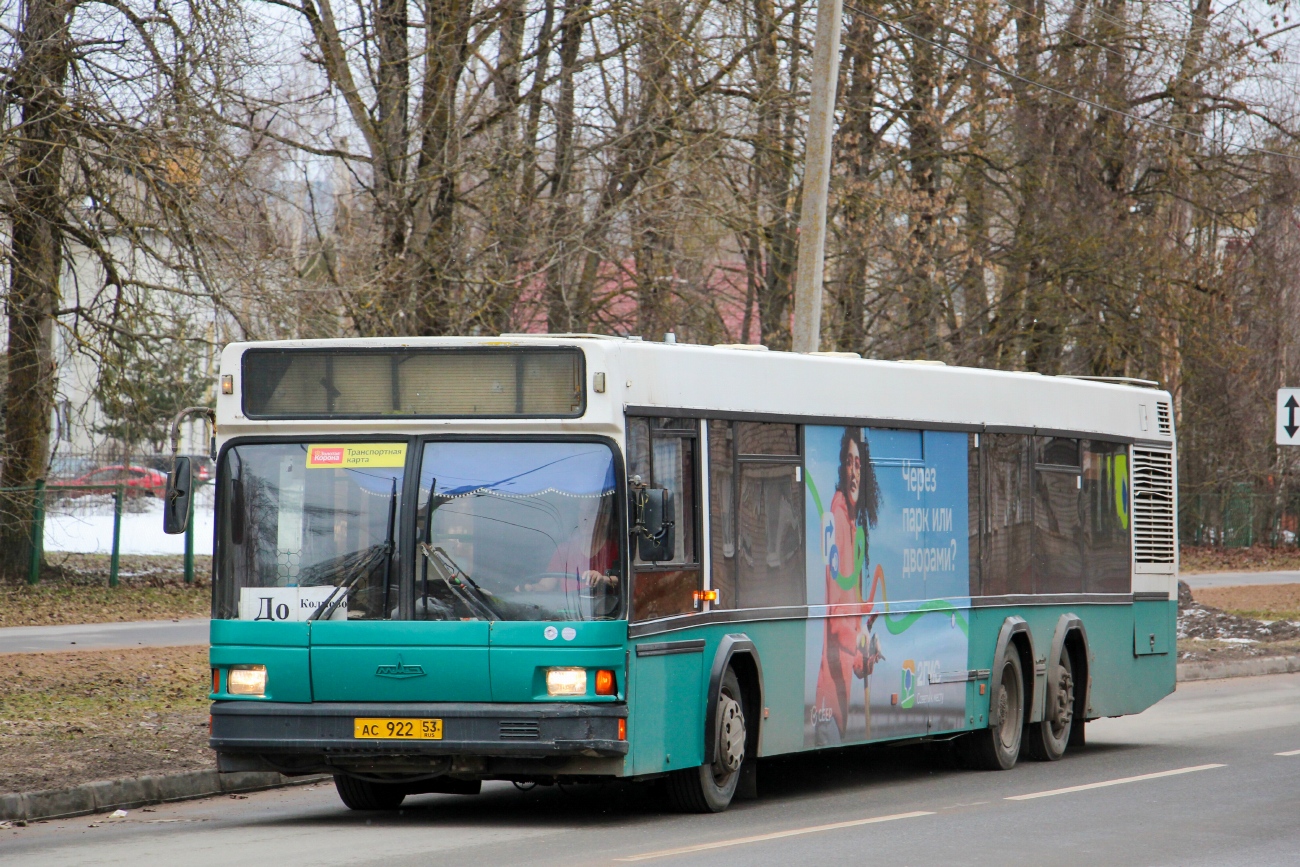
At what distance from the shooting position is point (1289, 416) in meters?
23.8

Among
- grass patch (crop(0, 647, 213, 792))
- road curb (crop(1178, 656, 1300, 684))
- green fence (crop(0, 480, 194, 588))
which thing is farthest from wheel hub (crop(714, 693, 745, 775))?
green fence (crop(0, 480, 194, 588))

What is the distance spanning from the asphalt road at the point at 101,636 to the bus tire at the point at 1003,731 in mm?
9688

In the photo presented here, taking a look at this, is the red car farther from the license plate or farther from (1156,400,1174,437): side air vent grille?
the license plate

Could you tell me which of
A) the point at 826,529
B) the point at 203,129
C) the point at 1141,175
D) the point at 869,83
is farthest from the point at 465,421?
the point at 1141,175

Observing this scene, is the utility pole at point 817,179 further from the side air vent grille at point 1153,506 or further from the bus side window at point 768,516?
the bus side window at point 768,516

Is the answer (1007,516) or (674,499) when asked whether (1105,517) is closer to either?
(1007,516)

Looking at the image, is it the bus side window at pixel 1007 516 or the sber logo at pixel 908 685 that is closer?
the sber logo at pixel 908 685

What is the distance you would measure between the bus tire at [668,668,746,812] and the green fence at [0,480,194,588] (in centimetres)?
1585

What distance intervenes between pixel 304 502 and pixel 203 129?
11486 mm

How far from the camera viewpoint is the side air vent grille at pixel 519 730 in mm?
8992

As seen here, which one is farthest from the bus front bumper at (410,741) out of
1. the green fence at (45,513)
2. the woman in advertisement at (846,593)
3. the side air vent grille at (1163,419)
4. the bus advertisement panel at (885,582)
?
the green fence at (45,513)

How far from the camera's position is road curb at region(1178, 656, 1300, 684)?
21.3 m

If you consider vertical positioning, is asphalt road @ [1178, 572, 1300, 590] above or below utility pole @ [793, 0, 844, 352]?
below

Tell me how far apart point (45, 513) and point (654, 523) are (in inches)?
747
